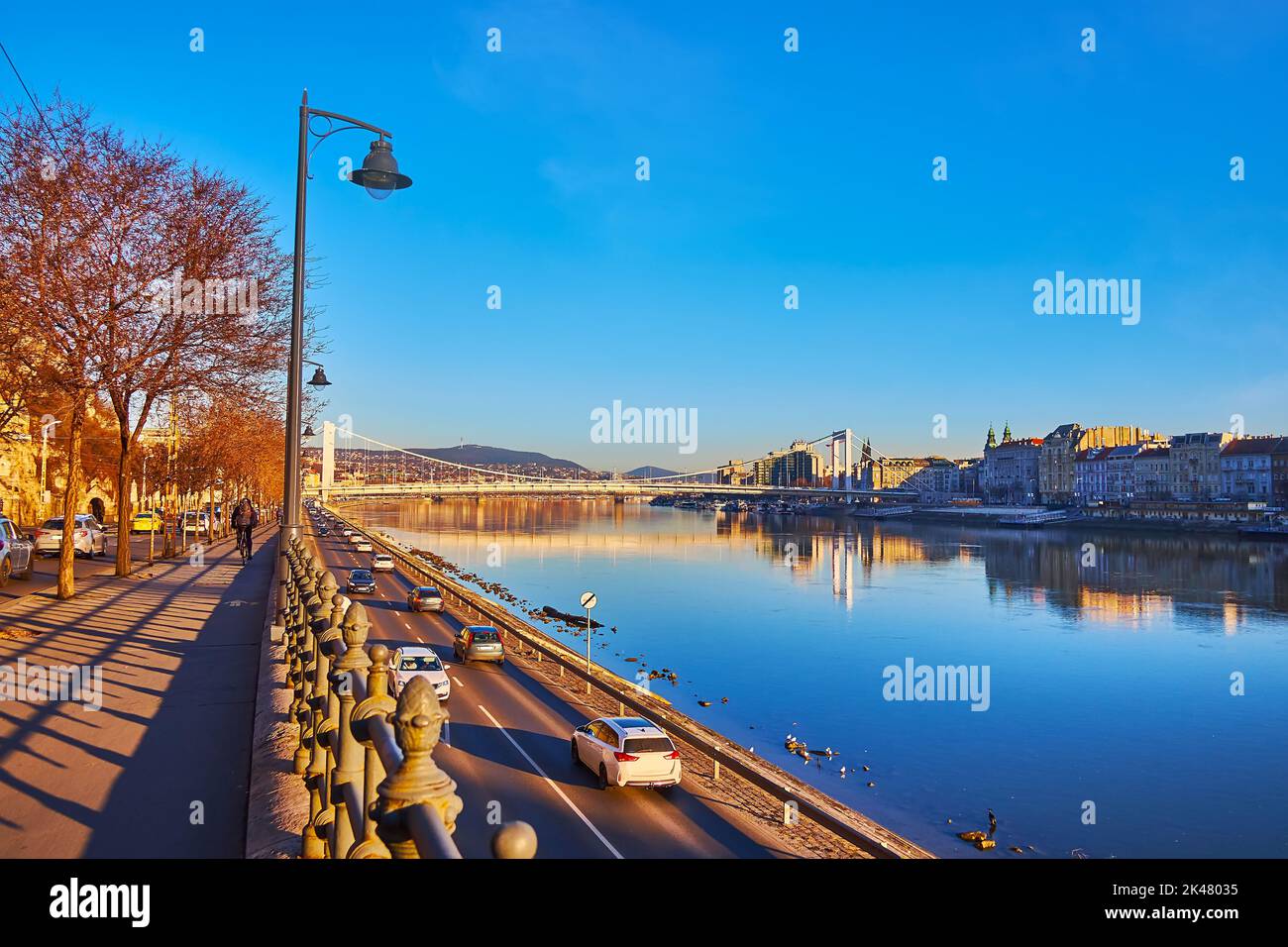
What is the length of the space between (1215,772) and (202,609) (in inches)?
1014

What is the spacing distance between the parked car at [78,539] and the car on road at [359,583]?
9845mm

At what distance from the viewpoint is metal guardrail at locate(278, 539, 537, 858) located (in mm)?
2414

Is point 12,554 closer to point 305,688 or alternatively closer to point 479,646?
point 479,646

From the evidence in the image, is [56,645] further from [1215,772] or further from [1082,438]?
[1082,438]

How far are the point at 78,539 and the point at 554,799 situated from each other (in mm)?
28913

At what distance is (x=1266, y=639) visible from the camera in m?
41.7

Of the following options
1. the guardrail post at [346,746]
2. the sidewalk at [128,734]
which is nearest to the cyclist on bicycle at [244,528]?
the sidewalk at [128,734]

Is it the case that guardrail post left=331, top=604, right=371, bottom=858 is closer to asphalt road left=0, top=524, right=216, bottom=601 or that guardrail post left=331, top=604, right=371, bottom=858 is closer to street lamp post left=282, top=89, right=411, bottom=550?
street lamp post left=282, top=89, right=411, bottom=550

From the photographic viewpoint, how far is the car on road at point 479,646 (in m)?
26.2

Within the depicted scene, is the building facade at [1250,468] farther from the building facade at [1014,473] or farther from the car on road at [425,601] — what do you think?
the car on road at [425,601]

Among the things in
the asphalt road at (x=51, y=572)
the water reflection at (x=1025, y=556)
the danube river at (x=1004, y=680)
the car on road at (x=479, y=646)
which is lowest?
the danube river at (x=1004, y=680)

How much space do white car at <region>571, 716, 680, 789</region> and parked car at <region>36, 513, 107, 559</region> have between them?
1000 inches
